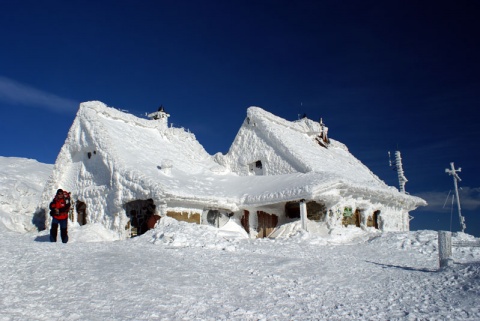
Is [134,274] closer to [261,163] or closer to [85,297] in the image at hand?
[85,297]

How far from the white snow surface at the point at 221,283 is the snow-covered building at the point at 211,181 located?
6.51 meters

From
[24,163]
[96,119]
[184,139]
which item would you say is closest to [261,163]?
[184,139]

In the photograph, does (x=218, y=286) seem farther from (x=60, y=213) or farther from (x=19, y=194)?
(x=19, y=194)

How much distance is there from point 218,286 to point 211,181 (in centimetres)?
1566

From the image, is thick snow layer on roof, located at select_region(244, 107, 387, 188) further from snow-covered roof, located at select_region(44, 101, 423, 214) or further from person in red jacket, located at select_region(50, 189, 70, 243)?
person in red jacket, located at select_region(50, 189, 70, 243)

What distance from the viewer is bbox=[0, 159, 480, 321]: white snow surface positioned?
21.1 feet

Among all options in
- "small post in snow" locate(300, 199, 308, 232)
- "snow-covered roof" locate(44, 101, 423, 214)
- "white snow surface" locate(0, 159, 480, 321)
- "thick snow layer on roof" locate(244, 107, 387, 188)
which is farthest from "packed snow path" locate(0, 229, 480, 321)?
"thick snow layer on roof" locate(244, 107, 387, 188)

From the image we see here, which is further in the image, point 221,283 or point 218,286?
point 221,283

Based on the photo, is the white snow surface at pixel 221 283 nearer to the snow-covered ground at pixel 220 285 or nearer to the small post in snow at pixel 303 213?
the snow-covered ground at pixel 220 285

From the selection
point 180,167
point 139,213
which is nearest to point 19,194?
point 139,213

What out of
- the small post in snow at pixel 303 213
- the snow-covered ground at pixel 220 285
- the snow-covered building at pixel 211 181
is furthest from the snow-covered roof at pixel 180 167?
the snow-covered ground at pixel 220 285

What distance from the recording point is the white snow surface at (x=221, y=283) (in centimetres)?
644

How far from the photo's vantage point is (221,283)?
8.20m

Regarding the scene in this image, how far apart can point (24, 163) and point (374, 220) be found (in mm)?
23365
